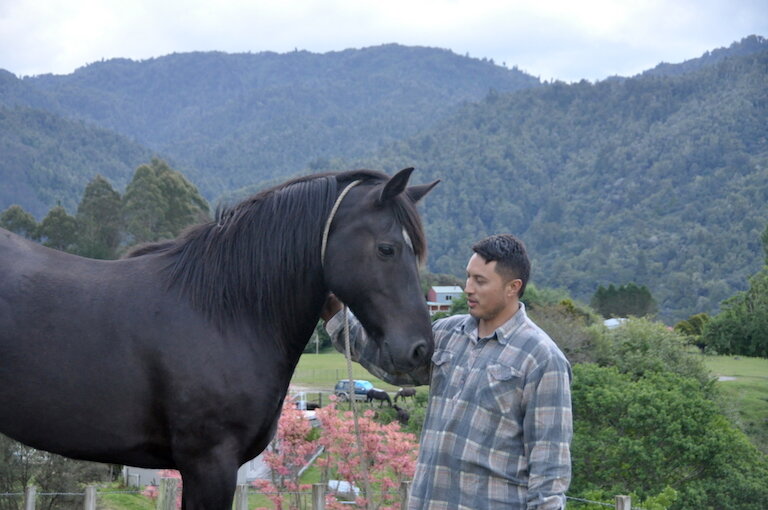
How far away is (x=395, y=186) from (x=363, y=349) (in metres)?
0.73

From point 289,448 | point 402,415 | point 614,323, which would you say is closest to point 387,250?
point 289,448

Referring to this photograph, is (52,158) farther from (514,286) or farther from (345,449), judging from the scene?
(514,286)

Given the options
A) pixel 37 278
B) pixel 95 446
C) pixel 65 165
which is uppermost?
pixel 65 165

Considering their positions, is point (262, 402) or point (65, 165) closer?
point (262, 402)

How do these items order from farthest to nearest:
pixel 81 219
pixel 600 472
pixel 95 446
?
pixel 81 219 → pixel 600 472 → pixel 95 446

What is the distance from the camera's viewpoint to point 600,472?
68.6 feet

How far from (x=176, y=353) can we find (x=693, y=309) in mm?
86167

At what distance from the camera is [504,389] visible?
2867 mm

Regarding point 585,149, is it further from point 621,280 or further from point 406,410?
point 406,410

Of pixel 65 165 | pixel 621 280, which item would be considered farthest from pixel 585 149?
pixel 65 165

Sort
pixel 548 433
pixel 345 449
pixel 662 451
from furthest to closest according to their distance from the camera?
1. pixel 662 451
2. pixel 345 449
3. pixel 548 433

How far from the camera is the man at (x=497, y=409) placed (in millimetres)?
2762

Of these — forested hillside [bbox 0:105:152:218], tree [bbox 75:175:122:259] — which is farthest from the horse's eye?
forested hillside [bbox 0:105:152:218]

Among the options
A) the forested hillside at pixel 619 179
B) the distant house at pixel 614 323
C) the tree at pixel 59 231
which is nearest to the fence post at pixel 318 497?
the tree at pixel 59 231
